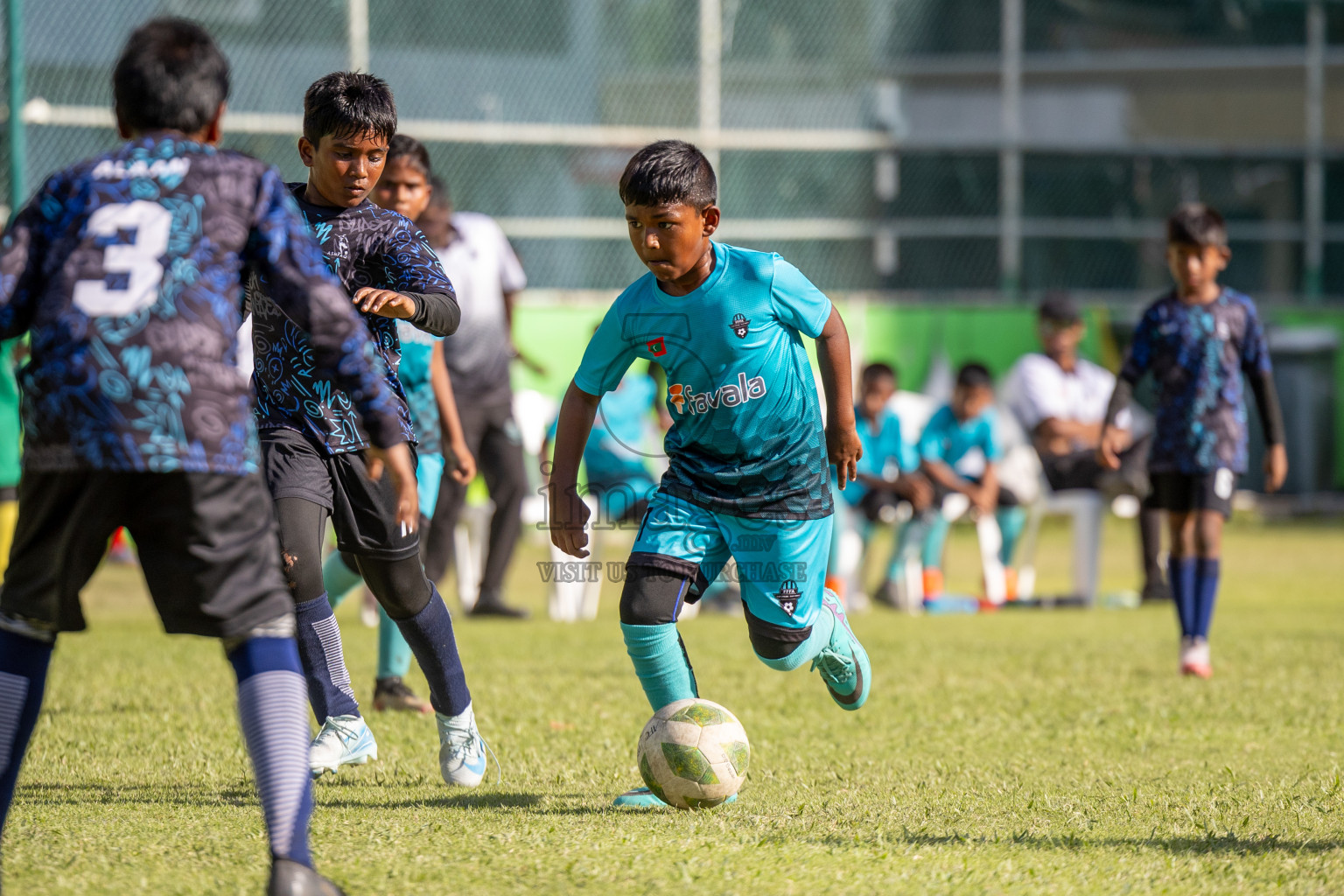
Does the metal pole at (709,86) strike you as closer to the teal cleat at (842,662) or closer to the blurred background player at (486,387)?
the blurred background player at (486,387)

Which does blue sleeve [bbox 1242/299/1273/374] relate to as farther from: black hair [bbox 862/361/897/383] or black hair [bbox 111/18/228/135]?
black hair [bbox 111/18/228/135]

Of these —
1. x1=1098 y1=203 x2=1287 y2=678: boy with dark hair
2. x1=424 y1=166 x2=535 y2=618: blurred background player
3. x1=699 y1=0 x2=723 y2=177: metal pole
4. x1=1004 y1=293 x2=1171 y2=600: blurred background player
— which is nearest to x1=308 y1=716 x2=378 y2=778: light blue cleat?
x1=424 y1=166 x2=535 y2=618: blurred background player

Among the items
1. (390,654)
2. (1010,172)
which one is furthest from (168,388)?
(1010,172)

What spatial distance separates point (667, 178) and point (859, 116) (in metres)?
14.2

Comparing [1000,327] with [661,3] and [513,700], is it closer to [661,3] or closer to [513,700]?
[661,3]

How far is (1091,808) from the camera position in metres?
4.04

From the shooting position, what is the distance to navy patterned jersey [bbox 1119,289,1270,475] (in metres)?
6.89

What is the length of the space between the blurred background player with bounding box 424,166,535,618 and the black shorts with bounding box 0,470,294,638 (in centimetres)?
399

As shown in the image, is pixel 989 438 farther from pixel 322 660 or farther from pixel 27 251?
pixel 27 251

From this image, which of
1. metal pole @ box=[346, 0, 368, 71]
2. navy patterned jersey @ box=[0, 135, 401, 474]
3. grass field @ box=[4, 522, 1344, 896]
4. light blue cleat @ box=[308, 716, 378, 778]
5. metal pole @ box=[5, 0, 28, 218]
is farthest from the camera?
metal pole @ box=[346, 0, 368, 71]

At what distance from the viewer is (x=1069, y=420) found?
422 inches

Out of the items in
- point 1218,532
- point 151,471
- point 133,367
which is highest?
point 133,367

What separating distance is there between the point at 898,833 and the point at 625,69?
45.2 feet

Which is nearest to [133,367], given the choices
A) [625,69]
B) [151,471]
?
[151,471]
